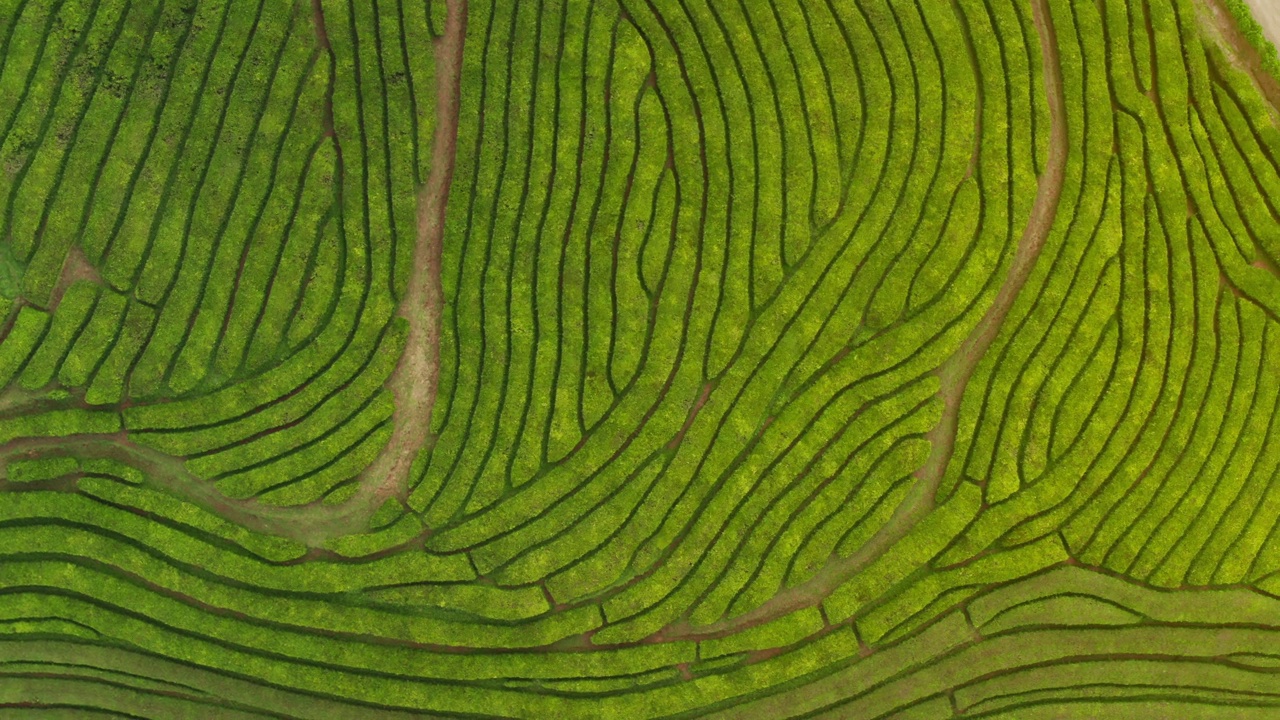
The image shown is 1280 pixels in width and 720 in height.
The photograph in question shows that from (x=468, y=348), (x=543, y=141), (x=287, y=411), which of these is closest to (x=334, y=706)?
(x=287, y=411)

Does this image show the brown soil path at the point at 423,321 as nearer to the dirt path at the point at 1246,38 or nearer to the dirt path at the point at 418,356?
the dirt path at the point at 418,356

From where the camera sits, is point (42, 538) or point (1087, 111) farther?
point (1087, 111)

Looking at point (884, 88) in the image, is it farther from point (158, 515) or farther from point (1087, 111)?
point (158, 515)

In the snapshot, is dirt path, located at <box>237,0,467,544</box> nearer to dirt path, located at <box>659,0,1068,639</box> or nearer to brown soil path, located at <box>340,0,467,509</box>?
brown soil path, located at <box>340,0,467,509</box>

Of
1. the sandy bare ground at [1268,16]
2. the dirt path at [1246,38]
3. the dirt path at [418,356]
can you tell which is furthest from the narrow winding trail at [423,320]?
the sandy bare ground at [1268,16]

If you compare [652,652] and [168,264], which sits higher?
[168,264]

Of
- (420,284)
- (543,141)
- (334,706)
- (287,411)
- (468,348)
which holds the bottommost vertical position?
(334,706)

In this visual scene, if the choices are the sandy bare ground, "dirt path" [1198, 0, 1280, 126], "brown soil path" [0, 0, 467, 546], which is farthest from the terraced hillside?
the sandy bare ground
